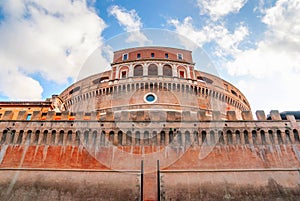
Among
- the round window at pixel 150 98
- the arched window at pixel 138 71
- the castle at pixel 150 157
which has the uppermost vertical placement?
the arched window at pixel 138 71

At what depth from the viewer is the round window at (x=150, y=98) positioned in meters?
24.2

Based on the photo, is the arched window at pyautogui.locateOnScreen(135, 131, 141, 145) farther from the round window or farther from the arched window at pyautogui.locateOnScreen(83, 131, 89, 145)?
the round window

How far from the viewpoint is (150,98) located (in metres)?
24.4

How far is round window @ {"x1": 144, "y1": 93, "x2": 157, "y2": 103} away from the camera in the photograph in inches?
952

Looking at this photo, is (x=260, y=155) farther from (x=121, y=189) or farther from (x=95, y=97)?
(x=95, y=97)

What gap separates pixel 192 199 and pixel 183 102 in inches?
516

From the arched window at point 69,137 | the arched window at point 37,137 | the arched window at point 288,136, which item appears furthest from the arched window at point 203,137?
the arched window at point 37,137

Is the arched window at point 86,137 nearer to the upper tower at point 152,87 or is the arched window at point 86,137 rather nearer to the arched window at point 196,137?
the arched window at point 196,137

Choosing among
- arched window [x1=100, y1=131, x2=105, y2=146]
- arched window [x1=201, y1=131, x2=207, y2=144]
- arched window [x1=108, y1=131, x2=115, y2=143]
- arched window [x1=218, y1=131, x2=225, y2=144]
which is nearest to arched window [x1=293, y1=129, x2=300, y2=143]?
arched window [x1=218, y1=131, x2=225, y2=144]

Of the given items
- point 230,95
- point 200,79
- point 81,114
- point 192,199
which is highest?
point 200,79

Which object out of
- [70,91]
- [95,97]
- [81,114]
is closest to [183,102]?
[95,97]

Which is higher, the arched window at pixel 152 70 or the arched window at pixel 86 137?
the arched window at pixel 152 70

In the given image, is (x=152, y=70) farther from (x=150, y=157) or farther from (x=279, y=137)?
(x=279, y=137)

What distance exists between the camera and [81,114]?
15.7 metres
